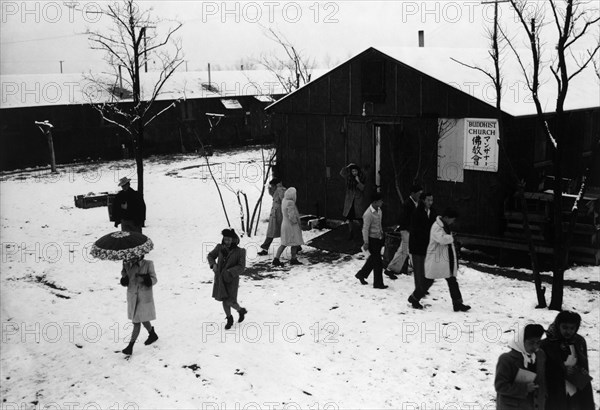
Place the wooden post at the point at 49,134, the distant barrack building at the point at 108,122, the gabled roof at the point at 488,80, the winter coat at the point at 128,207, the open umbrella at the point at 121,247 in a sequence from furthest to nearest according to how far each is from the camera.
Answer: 1. the distant barrack building at the point at 108,122
2. the wooden post at the point at 49,134
3. the gabled roof at the point at 488,80
4. the winter coat at the point at 128,207
5. the open umbrella at the point at 121,247

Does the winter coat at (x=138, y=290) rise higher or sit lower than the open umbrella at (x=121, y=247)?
lower

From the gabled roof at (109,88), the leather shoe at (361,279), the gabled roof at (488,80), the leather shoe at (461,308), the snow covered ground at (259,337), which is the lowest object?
the snow covered ground at (259,337)

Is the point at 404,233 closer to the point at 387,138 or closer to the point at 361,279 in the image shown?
the point at 361,279

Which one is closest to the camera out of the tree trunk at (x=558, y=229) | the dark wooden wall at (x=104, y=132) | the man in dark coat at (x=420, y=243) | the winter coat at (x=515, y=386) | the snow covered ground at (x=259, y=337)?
the winter coat at (x=515, y=386)

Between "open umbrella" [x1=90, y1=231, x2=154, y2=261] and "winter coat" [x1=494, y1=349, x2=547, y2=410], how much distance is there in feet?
18.4

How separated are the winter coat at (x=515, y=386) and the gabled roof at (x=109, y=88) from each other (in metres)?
25.6

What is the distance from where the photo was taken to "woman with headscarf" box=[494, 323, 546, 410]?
5785 mm

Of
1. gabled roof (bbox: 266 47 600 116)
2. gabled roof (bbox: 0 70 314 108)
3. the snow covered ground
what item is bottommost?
the snow covered ground

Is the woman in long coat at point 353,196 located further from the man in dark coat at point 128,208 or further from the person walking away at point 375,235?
the man in dark coat at point 128,208

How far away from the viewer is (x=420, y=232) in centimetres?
1091

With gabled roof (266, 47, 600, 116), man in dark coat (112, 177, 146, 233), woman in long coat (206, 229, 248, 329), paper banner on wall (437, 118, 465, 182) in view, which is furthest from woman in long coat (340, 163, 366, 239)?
woman in long coat (206, 229, 248, 329)

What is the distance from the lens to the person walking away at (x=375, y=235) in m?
11.7

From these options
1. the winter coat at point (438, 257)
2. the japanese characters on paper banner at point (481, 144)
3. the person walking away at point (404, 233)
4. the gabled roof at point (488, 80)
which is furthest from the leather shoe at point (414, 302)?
the gabled roof at point (488, 80)

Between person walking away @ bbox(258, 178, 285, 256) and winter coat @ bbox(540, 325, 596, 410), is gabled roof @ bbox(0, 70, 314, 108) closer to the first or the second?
person walking away @ bbox(258, 178, 285, 256)
